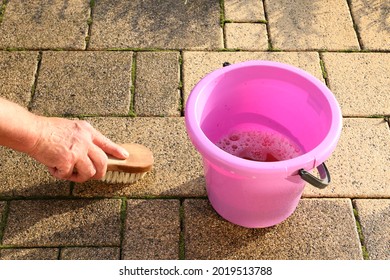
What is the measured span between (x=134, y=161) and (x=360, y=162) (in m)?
0.87

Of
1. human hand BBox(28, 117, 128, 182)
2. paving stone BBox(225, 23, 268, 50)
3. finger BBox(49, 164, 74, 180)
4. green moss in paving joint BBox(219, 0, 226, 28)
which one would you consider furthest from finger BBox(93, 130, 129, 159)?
green moss in paving joint BBox(219, 0, 226, 28)

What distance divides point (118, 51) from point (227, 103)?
73cm

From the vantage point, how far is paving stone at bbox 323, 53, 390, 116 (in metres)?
2.31

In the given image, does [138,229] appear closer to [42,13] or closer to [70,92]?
[70,92]

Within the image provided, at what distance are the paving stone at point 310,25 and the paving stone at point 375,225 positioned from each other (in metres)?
0.81

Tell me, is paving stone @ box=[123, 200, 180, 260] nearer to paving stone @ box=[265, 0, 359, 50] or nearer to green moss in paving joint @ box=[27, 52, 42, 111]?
green moss in paving joint @ box=[27, 52, 42, 111]

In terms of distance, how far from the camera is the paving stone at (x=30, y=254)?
1.91 metres

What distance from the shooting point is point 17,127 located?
1.77 m

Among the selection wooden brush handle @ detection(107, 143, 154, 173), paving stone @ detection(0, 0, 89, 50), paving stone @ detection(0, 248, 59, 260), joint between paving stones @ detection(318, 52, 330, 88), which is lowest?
paving stone @ detection(0, 248, 59, 260)

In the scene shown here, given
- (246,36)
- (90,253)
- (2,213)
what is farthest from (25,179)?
(246,36)

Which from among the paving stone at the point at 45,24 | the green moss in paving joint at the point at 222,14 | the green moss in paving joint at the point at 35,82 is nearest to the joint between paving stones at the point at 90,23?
the paving stone at the point at 45,24

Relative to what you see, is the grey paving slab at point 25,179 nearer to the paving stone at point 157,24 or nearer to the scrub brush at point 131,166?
the scrub brush at point 131,166

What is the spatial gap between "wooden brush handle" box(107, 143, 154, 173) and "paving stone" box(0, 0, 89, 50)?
68 centimetres

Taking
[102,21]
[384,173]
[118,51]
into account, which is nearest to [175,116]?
[118,51]
